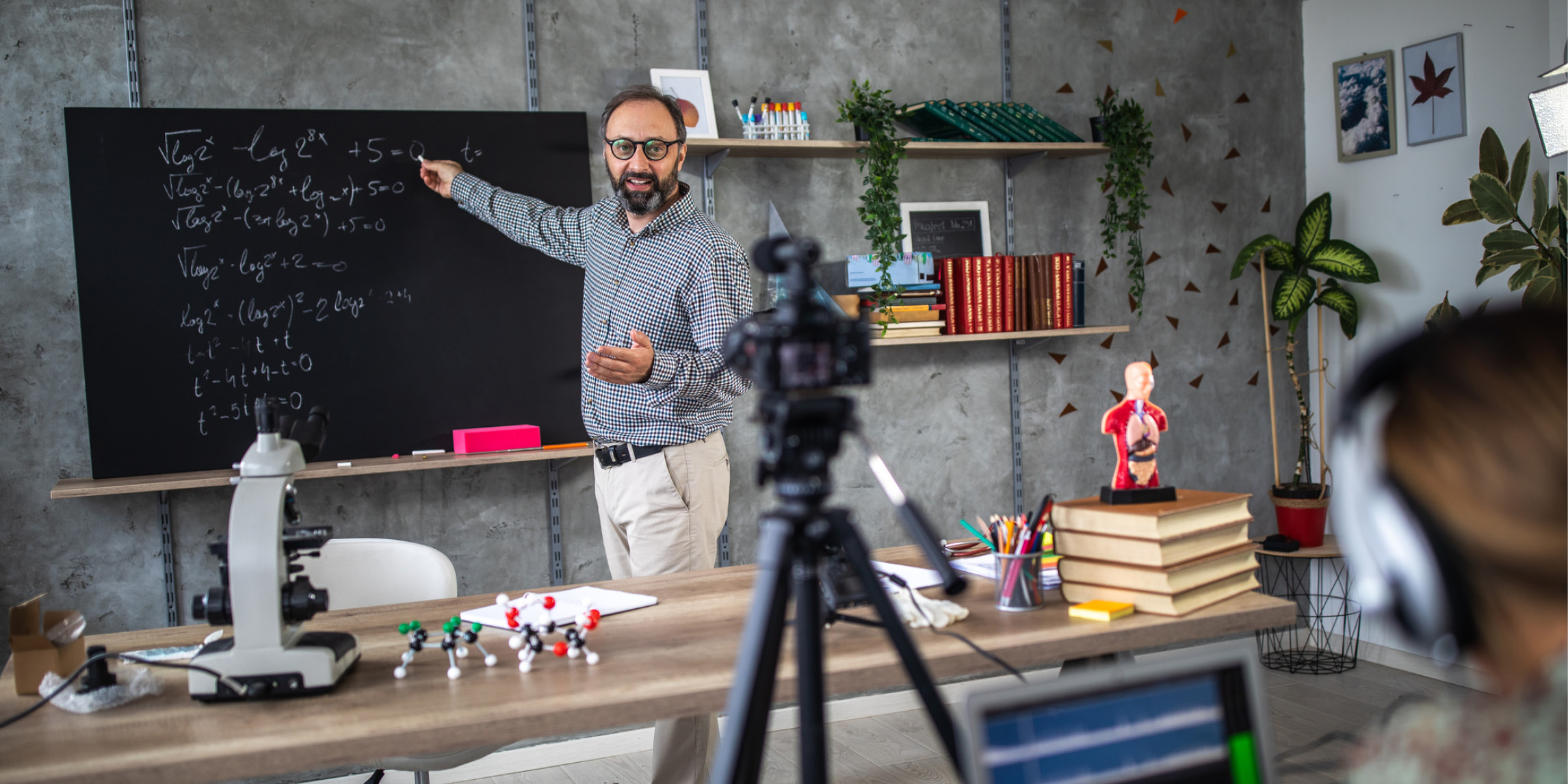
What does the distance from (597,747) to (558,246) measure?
162 cm

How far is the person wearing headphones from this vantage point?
1.98ft

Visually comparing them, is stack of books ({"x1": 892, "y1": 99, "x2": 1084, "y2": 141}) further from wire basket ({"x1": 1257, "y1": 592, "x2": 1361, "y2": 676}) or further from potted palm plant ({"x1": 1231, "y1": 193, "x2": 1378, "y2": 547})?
wire basket ({"x1": 1257, "y1": 592, "x2": 1361, "y2": 676})

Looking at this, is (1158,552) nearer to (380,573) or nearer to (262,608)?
(262,608)

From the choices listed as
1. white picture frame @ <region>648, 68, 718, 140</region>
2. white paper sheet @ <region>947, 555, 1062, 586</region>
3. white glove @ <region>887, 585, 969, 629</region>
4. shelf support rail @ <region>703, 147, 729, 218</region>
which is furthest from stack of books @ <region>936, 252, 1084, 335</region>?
white glove @ <region>887, 585, 969, 629</region>

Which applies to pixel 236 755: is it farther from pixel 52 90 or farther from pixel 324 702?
pixel 52 90

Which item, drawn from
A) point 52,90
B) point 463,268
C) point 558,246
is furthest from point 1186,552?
point 52,90

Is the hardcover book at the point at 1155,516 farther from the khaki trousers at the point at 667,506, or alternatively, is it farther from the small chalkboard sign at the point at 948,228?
the small chalkboard sign at the point at 948,228

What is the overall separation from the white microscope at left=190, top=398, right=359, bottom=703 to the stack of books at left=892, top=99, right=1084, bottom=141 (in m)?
2.71

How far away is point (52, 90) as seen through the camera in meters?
2.89

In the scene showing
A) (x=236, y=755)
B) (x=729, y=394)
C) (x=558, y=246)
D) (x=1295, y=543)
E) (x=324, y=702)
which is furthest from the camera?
(x=1295, y=543)

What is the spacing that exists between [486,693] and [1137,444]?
1.09 metres

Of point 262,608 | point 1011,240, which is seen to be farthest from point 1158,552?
point 1011,240

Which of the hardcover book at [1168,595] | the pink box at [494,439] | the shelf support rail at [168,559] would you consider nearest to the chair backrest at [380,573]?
the pink box at [494,439]

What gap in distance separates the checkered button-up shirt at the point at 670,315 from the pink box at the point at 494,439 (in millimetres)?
438
